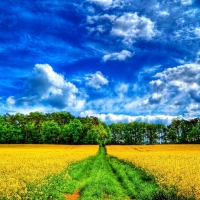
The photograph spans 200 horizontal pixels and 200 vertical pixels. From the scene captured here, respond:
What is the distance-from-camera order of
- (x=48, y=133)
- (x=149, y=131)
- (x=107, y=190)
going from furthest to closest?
(x=149, y=131) < (x=48, y=133) < (x=107, y=190)

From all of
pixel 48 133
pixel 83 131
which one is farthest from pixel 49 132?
pixel 83 131

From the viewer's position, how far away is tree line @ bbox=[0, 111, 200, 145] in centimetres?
10681

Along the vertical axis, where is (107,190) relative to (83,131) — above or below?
below

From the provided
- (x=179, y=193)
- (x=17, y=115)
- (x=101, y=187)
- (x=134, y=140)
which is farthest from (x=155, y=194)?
(x=134, y=140)

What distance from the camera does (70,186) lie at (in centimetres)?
1938

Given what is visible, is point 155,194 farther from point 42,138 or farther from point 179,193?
point 42,138

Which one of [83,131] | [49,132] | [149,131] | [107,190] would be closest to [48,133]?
[49,132]

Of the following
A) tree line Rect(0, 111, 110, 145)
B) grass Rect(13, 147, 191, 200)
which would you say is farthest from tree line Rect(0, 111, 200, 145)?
grass Rect(13, 147, 191, 200)

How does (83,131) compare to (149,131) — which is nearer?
(83,131)

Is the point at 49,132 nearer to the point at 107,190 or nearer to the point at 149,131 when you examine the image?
the point at 149,131

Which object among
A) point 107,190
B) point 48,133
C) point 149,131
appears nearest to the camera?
point 107,190

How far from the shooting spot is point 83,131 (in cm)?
10938

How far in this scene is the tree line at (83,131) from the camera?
106812 millimetres

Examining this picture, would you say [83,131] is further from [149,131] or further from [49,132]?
[149,131]
